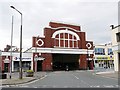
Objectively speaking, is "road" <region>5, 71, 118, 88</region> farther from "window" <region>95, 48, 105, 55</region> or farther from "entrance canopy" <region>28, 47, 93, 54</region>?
"window" <region>95, 48, 105, 55</region>

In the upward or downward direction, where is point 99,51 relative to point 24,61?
upward

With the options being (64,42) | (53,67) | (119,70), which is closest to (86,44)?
(64,42)

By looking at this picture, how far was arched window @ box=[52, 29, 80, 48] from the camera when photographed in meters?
62.3

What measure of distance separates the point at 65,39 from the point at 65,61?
306 inches

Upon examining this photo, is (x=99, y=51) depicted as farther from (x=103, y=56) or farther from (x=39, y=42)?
(x=39, y=42)

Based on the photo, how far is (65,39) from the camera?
208 feet

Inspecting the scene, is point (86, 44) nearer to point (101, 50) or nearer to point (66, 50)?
point (66, 50)

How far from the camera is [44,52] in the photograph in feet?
195

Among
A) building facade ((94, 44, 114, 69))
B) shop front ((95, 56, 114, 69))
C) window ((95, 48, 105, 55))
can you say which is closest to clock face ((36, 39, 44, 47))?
building facade ((94, 44, 114, 69))

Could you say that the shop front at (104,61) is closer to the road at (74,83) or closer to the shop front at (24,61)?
the shop front at (24,61)

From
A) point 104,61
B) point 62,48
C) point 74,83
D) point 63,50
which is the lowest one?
point 74,83

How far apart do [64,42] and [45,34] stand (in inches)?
246

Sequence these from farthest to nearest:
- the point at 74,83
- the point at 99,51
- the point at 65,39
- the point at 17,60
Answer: the point at 99,51 → the point at 65,39 → the point at 17,60 → the point at 74,83

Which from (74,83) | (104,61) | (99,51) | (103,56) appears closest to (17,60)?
(99,51)
